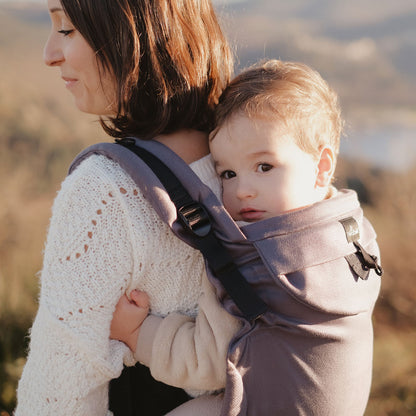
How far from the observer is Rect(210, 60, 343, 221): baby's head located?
1593 millimetres

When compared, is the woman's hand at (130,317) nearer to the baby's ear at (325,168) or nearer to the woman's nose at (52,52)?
the baby's ear at (325,168)

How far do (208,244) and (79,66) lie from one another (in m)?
0.73

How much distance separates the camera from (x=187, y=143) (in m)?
1.72

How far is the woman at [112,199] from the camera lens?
140 cm

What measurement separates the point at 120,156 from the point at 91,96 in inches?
14.5

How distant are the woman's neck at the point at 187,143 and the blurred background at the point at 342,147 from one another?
52 centimetres

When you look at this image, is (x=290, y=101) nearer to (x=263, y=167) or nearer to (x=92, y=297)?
(x=263, y=167)

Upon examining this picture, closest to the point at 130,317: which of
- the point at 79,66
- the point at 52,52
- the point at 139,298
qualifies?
the point at 139,298

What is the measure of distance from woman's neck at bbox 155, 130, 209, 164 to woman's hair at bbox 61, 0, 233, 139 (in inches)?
1.0

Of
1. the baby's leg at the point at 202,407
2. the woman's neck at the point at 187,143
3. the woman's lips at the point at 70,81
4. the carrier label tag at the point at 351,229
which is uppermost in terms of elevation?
the woman's lips at the point at 70,81

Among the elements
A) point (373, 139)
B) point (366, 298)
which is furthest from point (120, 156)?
point (373, 139)

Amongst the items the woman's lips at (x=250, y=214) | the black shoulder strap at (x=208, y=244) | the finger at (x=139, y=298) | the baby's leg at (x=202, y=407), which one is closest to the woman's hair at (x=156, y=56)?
the black shoulder strap at (x=208, y=244)

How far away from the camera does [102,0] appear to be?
1526 mm

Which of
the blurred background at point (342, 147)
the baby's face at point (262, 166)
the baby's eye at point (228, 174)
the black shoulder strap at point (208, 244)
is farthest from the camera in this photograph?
the blurred background at point (342, 147)
